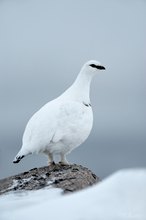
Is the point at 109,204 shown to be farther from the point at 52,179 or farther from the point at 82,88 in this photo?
the point at 82,88

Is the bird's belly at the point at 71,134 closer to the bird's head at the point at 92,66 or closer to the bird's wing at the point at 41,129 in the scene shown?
the bird's wing at the point at 41,129

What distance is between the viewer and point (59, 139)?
8.88 metres

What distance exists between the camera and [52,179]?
274 inches

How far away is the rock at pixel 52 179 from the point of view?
6645 mm

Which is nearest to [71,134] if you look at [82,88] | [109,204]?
[82,88]

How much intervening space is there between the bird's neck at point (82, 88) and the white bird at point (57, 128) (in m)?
0.14

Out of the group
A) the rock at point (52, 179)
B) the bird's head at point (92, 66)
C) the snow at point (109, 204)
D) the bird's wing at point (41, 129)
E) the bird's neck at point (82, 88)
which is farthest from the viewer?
the bird's head at point (92, 66)

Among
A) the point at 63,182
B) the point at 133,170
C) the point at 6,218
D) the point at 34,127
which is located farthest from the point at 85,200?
the point at 34,127

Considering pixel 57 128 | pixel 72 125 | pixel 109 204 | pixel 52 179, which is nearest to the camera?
pixel 109 204

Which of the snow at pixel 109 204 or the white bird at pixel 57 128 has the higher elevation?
the white bird at pixel 57 128

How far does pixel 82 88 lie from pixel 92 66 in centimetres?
67

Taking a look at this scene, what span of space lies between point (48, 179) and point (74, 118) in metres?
2.16

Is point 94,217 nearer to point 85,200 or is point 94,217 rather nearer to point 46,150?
point 85,200

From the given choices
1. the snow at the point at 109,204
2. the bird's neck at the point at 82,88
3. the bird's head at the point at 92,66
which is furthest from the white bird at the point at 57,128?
the snow at the point at 109,204
